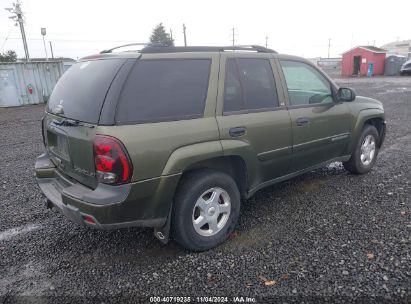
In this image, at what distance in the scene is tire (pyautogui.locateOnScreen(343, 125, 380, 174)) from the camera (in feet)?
15.4

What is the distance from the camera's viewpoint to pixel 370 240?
3.12 m

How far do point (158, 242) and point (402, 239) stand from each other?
238cm

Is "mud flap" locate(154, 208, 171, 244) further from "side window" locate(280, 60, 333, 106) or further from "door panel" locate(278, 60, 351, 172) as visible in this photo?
"side window" locate(280, 60, 333, 106)

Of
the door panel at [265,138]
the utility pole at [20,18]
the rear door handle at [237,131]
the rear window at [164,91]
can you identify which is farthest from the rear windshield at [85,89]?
the utility pole at [20,18]

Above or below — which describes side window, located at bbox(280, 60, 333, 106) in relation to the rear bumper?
above

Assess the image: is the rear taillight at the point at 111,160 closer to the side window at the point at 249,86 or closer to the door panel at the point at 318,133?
the side window at the point at 249,86

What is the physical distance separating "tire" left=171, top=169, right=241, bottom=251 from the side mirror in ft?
6.93

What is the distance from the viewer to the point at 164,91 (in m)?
2.72

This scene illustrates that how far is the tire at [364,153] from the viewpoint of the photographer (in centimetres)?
470

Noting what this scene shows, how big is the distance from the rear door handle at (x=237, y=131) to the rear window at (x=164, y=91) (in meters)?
0.35

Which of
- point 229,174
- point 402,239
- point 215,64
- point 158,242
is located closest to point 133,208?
point 158,242

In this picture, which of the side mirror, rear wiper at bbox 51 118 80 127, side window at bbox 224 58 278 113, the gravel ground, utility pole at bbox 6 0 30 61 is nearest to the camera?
the gravel ground

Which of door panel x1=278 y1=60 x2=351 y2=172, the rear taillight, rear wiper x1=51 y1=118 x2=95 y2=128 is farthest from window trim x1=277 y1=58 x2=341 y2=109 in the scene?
rear wiper x1=51 y1=118 x2=95 y2=128

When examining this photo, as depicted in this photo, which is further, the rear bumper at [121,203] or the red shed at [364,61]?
the red shed at [364,61]
